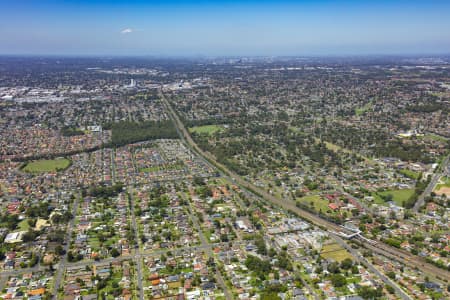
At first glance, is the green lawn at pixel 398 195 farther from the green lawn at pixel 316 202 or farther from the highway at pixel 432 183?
the green lawn at pixel 316 202

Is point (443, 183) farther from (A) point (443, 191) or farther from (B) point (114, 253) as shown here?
(B) point (114, 253)

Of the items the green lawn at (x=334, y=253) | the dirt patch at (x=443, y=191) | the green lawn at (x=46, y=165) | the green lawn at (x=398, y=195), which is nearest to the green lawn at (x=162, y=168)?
the green lawn at (x=46, y=165)

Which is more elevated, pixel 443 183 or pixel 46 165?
pixel 46 165

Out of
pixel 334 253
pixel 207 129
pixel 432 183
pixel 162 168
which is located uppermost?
pixel 207 129

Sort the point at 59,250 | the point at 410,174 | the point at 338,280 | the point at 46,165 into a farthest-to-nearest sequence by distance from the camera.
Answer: the point at 46,165, the point at 410,174, the point at 59,250, the point at 338,280

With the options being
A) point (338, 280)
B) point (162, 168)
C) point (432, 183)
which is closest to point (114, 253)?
point (338, 280)

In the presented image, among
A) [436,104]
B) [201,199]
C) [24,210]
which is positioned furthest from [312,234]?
[436,104]
